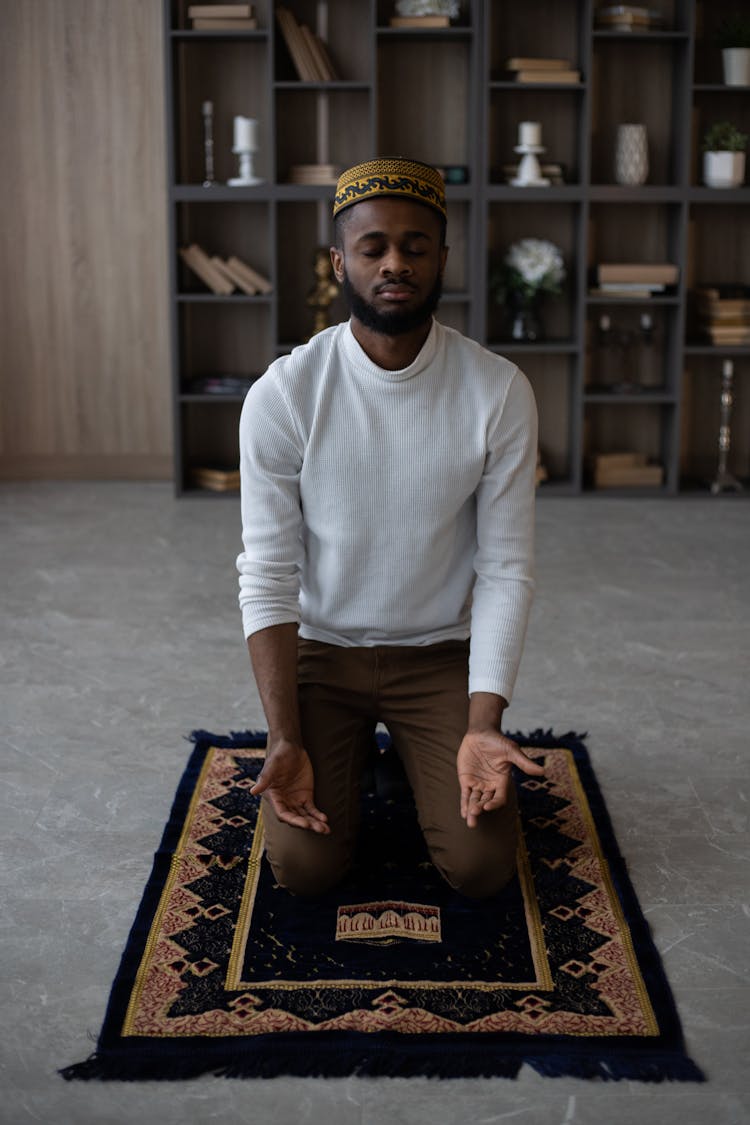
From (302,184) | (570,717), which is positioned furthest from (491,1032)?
(302,184)

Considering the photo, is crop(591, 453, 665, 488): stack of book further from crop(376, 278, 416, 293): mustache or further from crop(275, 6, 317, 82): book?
crop(376, 278, 416, 293): mustache

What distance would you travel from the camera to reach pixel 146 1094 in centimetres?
171

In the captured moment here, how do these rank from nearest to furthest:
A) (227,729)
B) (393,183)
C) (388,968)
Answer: (388,968) < (393,183) < (227,729)

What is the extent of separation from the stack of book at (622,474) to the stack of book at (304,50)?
189 cm

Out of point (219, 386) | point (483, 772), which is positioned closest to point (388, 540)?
point (483, 772)

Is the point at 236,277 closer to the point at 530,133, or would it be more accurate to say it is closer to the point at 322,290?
the point at 322,290

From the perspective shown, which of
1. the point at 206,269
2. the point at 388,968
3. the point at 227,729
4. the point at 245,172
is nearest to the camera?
the point at 388,968

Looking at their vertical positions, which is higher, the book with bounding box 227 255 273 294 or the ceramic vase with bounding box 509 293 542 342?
the book with bounding box 227 255 273 294

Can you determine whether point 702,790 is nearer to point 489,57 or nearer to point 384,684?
point 384,684

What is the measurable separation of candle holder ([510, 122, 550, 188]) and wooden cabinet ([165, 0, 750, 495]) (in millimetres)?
51

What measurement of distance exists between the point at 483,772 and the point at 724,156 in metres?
3.85

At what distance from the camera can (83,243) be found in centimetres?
568

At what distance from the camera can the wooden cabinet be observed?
17.3 ft

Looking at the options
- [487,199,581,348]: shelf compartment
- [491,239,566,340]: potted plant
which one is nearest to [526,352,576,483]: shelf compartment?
[487,199,581,348]: shelf compartment
